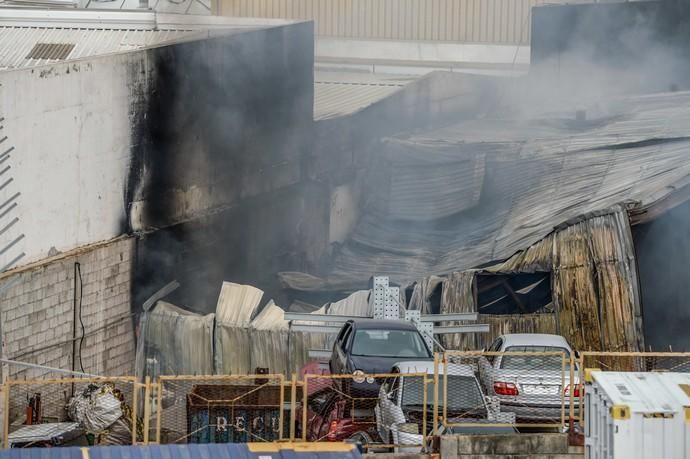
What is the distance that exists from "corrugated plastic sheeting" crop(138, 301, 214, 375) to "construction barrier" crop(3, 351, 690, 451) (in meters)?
2.91

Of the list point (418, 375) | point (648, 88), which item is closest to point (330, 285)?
point (418, 375)

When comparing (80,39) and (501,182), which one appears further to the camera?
(80,39)

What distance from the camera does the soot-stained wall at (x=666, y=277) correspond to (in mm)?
21422

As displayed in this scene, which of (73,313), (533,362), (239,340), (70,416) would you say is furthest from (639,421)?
(73,313)

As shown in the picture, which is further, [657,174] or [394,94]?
[394,94]

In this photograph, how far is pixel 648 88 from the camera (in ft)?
117

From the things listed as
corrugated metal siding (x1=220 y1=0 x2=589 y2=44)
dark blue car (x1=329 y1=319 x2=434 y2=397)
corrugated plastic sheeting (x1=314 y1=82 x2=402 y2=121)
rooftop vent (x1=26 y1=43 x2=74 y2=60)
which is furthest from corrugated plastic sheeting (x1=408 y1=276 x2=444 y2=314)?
corrugated metal siding (x1=220 y1=0 x2=589 y2=44)

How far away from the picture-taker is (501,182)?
1062 inches

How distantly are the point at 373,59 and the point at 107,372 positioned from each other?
2066 cm

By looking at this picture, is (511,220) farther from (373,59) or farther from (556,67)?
(373,59)

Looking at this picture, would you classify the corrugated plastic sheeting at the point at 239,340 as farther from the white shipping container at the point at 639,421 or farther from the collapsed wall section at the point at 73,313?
the white shipping container at the point at 639,421

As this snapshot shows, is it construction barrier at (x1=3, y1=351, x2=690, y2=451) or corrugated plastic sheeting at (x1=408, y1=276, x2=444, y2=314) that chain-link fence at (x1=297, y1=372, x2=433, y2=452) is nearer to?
construction barrier at (x1=3, y1=351, x2=690, y2=451)

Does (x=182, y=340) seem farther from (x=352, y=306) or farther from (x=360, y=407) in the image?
(x=360, y=407)

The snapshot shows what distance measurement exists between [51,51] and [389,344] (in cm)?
1178
